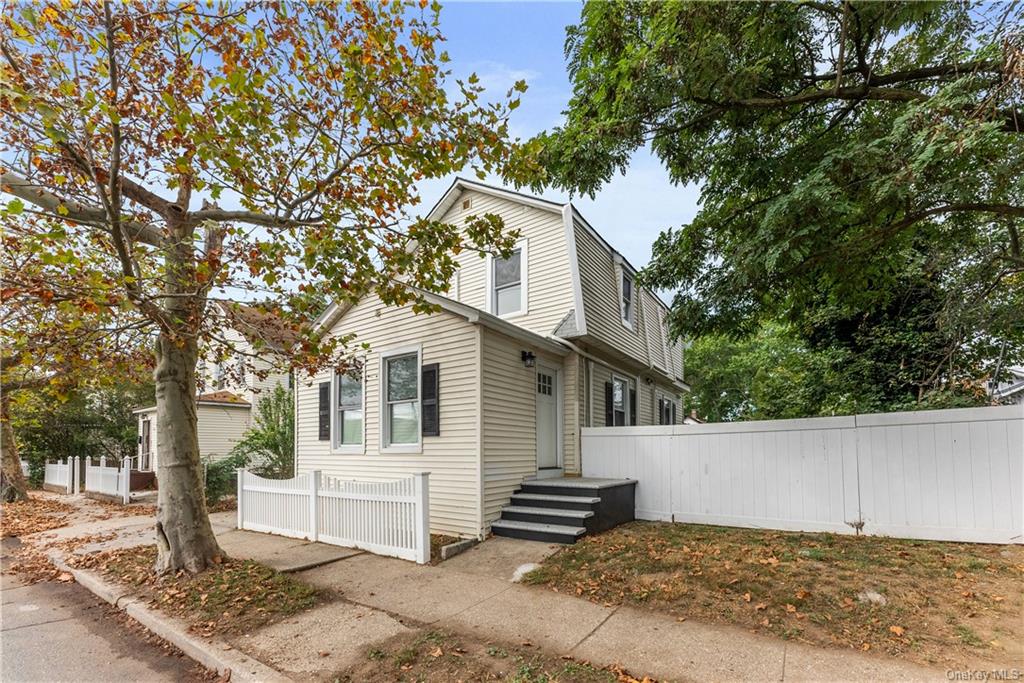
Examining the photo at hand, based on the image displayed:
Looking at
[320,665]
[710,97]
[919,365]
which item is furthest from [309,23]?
[919,365]

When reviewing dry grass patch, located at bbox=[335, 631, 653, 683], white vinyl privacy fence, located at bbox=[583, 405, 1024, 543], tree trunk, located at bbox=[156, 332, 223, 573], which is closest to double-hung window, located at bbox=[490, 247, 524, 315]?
white vinyl privacy fence, located at bbox=[583, 405, 1024, 543]

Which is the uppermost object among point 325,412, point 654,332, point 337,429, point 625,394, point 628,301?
point 628,301

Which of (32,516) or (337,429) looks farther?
(32,516)

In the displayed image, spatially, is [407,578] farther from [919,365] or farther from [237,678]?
[919,365]

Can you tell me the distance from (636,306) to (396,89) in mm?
8980

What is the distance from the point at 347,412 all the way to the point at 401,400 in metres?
1.49

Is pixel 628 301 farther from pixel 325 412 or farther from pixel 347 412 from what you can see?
pixel 325 412

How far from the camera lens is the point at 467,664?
382 centimetres

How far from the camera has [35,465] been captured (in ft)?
62.0

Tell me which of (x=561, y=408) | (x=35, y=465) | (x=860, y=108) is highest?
(x=860, y=108)

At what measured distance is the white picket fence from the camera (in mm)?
6707

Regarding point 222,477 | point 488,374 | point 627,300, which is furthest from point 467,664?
point 222,477

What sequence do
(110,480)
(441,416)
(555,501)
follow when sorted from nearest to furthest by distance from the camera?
(555,501) → (441,416) → (110,480)

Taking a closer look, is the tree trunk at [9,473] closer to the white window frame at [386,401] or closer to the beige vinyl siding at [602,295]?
the white window frame at [386,401]
